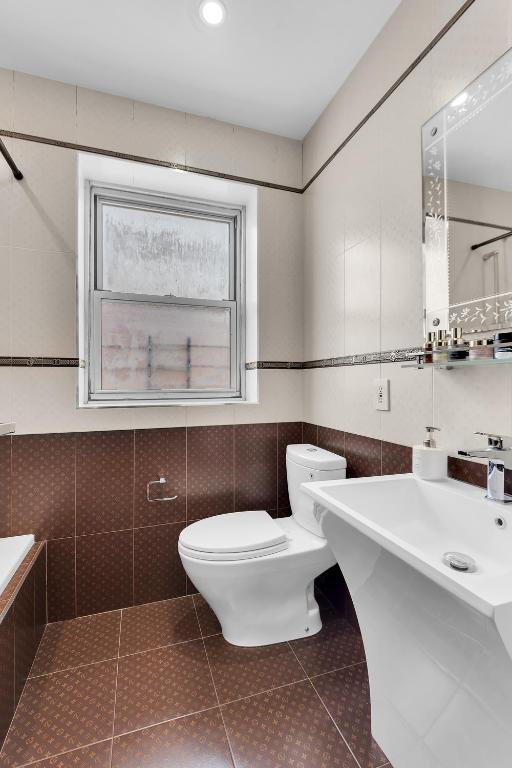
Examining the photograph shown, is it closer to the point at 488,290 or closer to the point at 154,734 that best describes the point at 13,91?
the point at 488,290

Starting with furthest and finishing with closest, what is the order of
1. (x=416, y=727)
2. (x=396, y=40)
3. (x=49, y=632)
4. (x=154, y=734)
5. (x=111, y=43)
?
(x=49, y=632)
(x=111, y=43)
(x=396, y=40)
(x=154, y=734)
(x=416, y=727)

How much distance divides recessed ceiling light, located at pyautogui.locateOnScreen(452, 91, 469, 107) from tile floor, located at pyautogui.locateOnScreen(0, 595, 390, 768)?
2.02 m

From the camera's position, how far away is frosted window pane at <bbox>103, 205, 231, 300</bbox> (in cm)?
211

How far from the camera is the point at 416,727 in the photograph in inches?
38.3

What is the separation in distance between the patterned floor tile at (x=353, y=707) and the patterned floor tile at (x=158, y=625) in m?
0.61

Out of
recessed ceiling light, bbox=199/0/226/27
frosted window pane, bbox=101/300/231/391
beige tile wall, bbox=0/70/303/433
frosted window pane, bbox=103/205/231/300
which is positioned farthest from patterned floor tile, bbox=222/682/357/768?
recessed ceiling light, bbox=199/0/226/27

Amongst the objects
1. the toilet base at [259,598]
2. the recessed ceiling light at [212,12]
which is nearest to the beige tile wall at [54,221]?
the recessed ceiling light at [212,12]

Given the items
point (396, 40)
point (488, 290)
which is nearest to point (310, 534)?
point (488, 290)

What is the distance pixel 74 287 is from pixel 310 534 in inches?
63.7

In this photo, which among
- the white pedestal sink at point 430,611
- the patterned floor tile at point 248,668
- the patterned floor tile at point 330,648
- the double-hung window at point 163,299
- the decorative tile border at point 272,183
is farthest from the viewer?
the double-hung window at point 163,299

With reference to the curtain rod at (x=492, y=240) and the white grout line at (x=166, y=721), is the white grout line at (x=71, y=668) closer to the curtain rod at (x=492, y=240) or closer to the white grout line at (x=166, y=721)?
the white grout line at (x=166, y=721)

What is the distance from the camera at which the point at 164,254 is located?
2205 mm

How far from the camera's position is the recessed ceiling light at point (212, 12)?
1.42 meters

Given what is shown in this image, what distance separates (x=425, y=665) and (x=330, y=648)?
0.83 meters
